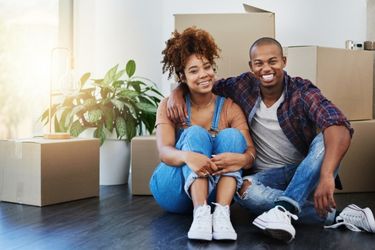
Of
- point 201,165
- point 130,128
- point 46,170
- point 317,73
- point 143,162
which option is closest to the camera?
point 201,165

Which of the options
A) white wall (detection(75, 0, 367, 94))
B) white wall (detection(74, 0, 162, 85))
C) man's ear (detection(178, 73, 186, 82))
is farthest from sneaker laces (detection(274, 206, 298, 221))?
white wall (detection(74, 0, 162, 85))

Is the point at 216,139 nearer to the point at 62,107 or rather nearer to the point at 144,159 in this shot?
the point at 144,159

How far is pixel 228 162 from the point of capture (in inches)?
67.5

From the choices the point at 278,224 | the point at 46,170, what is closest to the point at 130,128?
the point at 46,170

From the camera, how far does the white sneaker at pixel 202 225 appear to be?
157 cm

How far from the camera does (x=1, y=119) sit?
285 cm

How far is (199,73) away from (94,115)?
40.7 inches

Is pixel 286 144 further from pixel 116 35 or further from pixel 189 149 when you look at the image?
pixel 116 35

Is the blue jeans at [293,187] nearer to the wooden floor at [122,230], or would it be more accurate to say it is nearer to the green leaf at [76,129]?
the wooden floor at [122,230]

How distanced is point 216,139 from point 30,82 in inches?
66.8

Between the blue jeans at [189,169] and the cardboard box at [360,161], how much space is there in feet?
3.17

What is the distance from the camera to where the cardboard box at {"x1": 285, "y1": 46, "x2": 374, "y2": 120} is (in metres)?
2.44

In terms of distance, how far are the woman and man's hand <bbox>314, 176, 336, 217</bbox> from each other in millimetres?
269

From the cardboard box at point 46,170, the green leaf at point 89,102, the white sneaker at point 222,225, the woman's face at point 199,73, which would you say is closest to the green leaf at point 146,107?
the green leaf at point 89,102
